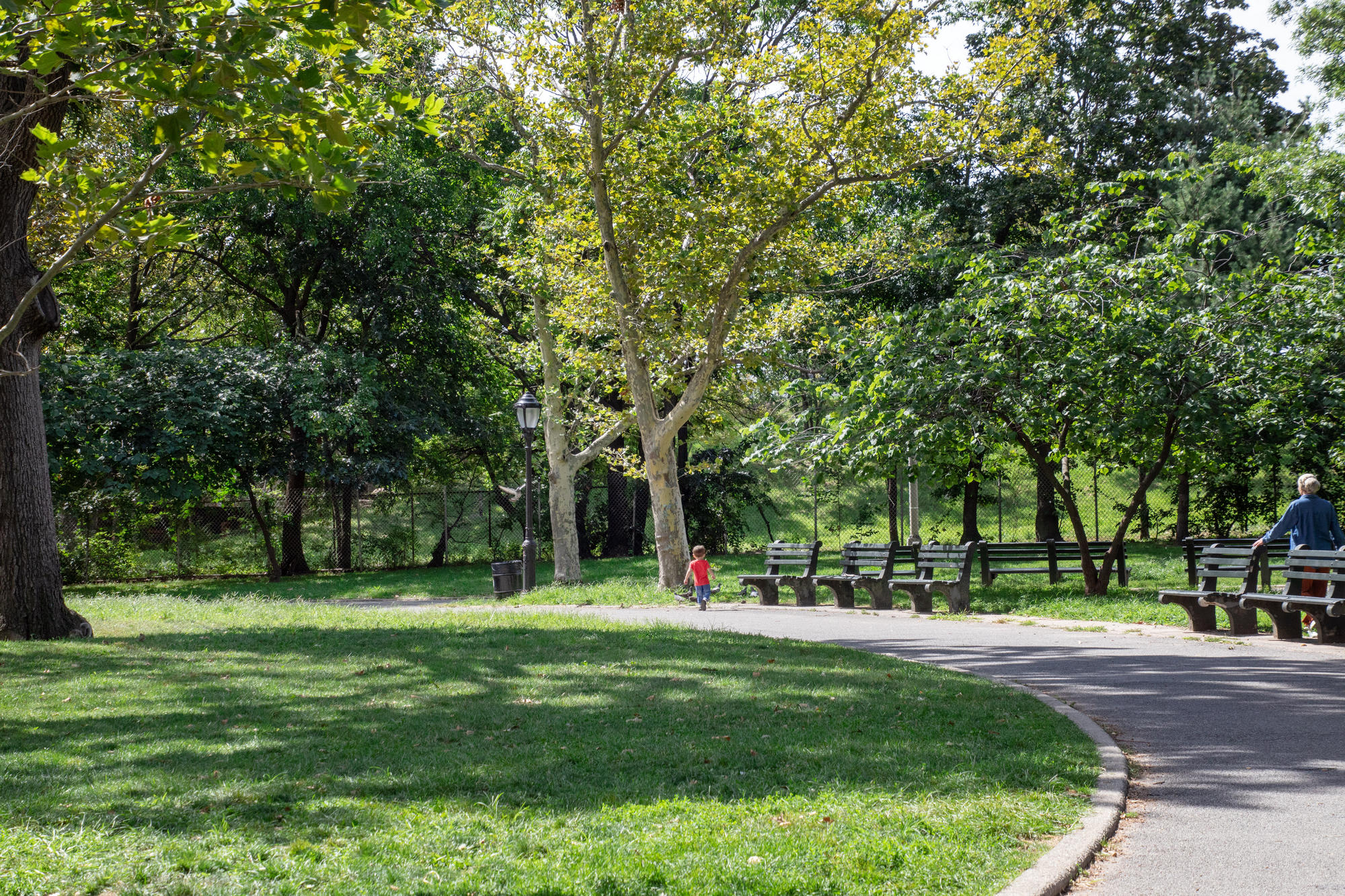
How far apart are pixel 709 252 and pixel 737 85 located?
307 cm

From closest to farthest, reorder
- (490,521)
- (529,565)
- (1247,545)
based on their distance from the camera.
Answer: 1. (1247,545)
2. (529,565)
3. (490,521)

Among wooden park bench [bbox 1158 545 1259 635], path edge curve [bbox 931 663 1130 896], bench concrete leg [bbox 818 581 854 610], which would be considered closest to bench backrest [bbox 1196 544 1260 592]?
wooden park bench [bbox 1158 545 1259 635]

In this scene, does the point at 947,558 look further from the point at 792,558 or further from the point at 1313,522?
the point at 1313,522

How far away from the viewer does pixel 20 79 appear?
10992 mm

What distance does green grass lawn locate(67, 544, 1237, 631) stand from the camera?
1368 cm

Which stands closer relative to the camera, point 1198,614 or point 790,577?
point 1198,614

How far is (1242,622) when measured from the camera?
36.6 ft

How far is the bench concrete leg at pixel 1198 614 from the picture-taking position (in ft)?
37.0

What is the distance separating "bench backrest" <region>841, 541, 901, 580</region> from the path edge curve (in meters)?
8.59

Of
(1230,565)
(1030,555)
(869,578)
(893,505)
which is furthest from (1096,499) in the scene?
(1230,565)

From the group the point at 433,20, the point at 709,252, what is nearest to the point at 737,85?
the point at 709,252

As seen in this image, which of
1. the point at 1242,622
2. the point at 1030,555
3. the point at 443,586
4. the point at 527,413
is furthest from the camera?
the point at 443,586

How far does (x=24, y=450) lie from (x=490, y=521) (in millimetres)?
18550

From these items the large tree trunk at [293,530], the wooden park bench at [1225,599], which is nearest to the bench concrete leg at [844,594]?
the wooden park bench at [1225,599]
